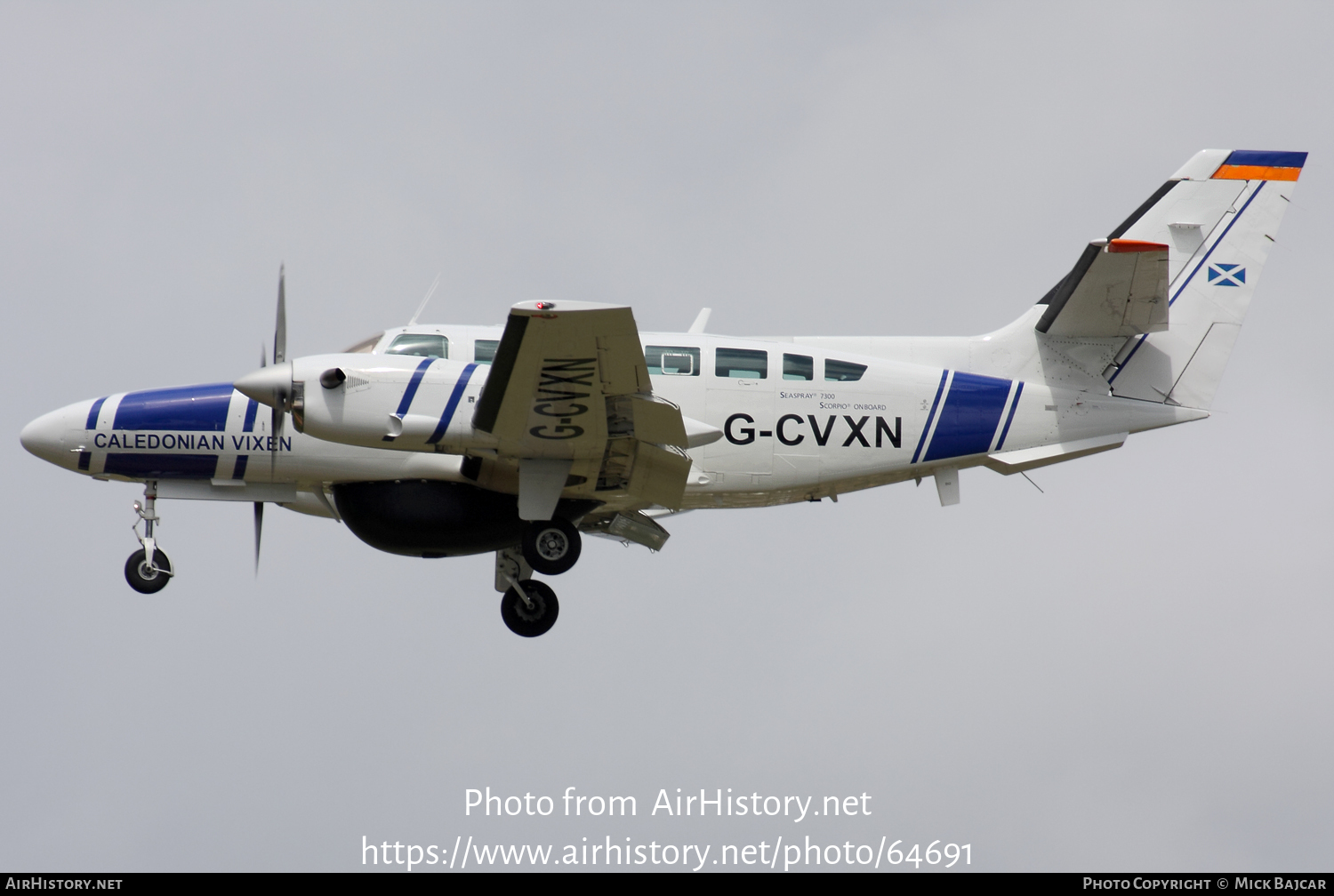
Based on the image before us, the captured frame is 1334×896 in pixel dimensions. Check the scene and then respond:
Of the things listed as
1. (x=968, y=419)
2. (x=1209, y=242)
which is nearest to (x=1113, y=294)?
(x=968, y=419)

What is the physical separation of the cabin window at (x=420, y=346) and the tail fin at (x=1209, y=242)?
22.7 feet

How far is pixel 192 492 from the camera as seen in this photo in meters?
15.9

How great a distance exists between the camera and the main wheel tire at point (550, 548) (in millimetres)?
14805

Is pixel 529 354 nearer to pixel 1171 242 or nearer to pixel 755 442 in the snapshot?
pixel 755 442

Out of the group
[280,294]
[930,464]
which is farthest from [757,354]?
[280,294]

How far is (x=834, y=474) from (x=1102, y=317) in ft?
11.2

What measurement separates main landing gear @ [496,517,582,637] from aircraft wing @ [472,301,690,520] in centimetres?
40

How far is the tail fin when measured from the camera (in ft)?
54.4

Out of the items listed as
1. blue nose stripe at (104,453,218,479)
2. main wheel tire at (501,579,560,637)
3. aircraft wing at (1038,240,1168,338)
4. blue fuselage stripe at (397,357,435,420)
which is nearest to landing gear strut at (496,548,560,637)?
main wheel tire at (501,579,560,637)

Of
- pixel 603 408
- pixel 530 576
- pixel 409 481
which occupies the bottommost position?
pixel 530 576

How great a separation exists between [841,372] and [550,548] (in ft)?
11.8

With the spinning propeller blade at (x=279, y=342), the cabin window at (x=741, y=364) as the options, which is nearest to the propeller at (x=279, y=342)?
the spinning propeller blade at (x=279, y=342)

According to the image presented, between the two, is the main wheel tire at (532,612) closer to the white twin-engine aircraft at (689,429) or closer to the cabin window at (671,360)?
the white twin-engine aircraft at (689,429)

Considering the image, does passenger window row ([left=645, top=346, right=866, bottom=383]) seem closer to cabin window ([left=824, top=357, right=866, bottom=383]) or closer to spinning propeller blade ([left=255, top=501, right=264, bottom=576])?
cabin window ([left=824, top=357, right=866, bottom=383])
